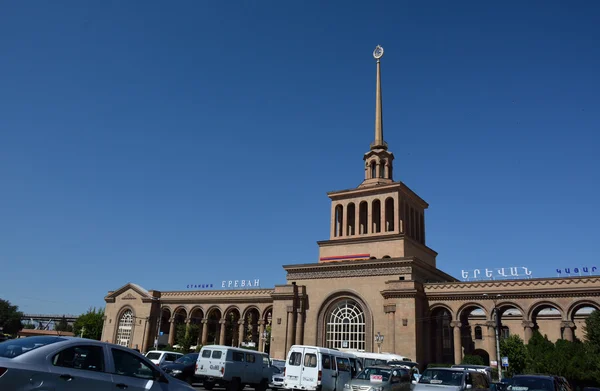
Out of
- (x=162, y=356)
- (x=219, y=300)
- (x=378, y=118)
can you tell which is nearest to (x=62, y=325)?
(x=219, y=300)

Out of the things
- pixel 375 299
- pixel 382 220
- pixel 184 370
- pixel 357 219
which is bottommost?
pixel 184 370

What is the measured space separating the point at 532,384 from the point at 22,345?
14.6 meters

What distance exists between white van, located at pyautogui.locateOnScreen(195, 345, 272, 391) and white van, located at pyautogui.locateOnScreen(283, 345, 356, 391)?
6.03 ft

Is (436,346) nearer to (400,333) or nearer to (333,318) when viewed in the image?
(400,333)

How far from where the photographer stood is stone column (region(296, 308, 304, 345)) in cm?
4325

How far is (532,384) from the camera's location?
15.0m

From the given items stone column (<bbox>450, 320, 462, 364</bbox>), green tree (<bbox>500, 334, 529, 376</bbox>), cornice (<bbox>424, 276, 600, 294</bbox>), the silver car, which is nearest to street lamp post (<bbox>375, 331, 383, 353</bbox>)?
cornice (<bbox>424, 276, 600, 294</bbox>)

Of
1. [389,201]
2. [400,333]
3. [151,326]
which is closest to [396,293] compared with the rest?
[400,333]

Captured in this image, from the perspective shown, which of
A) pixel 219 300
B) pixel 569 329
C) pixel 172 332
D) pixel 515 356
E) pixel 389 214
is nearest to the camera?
pixel 569 329

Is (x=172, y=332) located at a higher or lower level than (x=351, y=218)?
lower

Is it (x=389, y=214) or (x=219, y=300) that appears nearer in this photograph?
(x=389, y=214)

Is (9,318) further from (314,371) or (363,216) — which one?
(314,371)

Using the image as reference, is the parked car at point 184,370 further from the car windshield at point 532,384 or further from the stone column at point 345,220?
the stone column at point 345,220

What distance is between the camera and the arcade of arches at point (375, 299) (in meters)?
37.7
